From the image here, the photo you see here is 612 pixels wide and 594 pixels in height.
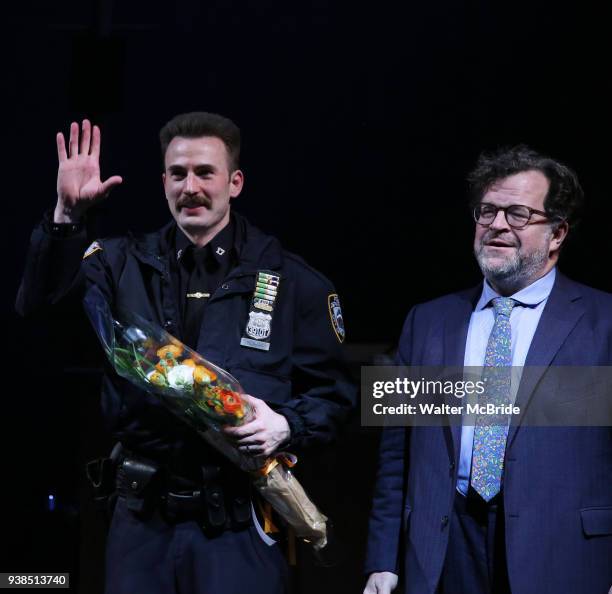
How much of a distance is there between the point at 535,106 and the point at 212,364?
1.82 m

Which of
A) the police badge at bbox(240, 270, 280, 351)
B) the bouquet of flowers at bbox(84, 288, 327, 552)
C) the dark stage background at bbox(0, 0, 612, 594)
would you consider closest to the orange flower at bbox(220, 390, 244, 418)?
the bouquet of flowers at bbox(84, 288, 327, 552)

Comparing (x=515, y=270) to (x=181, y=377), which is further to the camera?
(x=515, y=270)

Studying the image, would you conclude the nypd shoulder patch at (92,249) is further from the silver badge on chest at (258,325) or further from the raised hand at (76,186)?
the silver badge on chest at (258,325)

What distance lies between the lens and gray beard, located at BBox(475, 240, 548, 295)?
2.96 meters

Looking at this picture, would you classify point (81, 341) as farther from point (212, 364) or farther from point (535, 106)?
point (535, 106)

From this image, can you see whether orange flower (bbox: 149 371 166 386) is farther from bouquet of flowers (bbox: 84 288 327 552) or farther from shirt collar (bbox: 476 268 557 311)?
shirt collar (bbox: 476 268 557 311)

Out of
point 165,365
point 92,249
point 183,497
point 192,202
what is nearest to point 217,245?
point 192,202

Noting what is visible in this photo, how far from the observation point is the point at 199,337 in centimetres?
296

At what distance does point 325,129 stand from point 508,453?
1689mm

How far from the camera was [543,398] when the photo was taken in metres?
2.77

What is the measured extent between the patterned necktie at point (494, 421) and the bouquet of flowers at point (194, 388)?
499mm

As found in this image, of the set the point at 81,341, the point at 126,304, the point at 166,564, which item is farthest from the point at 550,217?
the point at 81,341

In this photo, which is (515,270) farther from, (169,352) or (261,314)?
(169,352)

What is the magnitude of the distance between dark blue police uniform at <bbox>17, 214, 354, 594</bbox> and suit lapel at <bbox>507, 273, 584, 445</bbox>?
551mm
